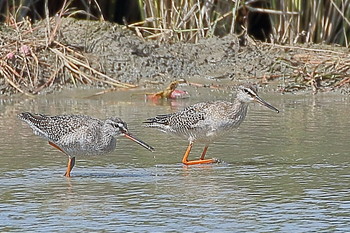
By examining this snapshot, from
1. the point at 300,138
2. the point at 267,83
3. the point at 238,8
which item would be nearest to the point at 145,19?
the point at 238,8

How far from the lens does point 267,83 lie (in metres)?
13.1

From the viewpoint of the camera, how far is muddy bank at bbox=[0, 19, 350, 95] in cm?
1294

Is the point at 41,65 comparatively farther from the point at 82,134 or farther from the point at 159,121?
the point at 82,134

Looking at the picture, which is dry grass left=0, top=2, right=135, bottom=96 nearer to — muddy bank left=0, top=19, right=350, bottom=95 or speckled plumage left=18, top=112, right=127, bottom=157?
muddy bank left=0, top=19, right=350, bottom=95

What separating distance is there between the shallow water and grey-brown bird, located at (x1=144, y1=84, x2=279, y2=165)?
0.77 ft

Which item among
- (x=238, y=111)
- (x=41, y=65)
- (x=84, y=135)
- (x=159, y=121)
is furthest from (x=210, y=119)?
(x=41, y=65)

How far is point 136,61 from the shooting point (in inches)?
532

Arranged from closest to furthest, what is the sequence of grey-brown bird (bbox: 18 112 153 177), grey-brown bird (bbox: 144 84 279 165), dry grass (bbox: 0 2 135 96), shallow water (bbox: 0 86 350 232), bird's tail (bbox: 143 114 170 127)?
shallow water (bbox: 0 86 350 232)
grey-brown bird (bbox: 18 112 153 177)
grey-brown bird (bbox: 144 84 279 165)
bird's tail (bbox: 143 114 170 127)
dry grass (bbox: 0 2 135 96)

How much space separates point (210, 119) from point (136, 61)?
15.6ft

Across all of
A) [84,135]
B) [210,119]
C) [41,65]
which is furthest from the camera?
[41,65]

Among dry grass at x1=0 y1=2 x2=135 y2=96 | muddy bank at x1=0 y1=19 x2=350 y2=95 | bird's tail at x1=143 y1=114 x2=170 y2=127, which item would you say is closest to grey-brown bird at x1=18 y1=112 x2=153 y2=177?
bird's tail at x1=143 y1=114 x2=170 y2=127

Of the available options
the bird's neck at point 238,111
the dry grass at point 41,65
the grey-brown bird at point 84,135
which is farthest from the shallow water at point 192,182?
the dry grass at point 41,65

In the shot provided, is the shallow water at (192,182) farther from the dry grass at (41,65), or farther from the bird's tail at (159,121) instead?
the dry grass at (41,65)

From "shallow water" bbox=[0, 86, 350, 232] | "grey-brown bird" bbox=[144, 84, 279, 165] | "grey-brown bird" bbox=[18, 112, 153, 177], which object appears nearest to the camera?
"shallow water" bbox=[0, 86, 350, 232]
